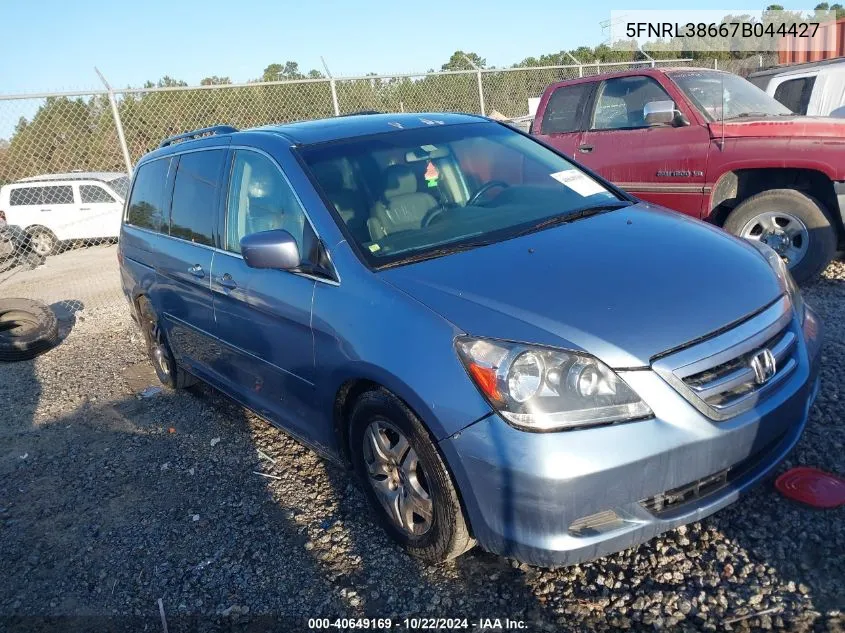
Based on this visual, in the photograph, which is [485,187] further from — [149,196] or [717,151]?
[717,151]

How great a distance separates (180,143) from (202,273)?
132 cm

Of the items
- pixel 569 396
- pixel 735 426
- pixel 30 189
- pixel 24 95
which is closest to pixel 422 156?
pixel 569 396

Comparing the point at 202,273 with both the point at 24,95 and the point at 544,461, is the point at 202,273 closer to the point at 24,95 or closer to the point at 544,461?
the point at 544,461

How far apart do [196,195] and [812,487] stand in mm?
3615

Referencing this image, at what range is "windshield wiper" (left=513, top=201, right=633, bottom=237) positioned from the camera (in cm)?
313

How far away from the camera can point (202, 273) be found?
386cm

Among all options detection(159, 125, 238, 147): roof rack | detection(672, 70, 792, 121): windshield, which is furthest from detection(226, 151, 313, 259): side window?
detection(672, 70, 792, 121): windshield

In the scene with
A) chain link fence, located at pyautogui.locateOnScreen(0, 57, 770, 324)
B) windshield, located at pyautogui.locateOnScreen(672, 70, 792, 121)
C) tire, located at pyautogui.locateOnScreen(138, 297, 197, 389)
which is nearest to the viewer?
tire, located at pyautogui.locateOnScreen(138, 297, 197, 389)

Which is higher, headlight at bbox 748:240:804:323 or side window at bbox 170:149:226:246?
side window at bbox 170:149:226:246

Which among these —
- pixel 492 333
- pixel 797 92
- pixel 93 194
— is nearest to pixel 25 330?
pixel 492 333

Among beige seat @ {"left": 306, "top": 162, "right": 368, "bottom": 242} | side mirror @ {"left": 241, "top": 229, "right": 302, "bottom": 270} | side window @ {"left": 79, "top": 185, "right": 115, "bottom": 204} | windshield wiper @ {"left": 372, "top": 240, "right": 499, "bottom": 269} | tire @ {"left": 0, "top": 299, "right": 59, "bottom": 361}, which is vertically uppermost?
beige seat @ {"left": 306, "top": 162, "right": 368, "bottom": 242}

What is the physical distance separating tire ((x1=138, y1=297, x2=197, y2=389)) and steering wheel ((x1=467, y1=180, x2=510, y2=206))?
8.72ft

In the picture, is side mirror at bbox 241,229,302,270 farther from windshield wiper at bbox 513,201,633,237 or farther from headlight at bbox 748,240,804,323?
headlight at bbox 748,240,804,323

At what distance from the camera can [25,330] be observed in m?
6.68
